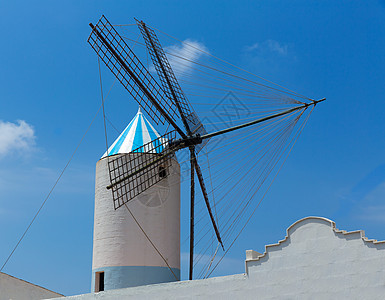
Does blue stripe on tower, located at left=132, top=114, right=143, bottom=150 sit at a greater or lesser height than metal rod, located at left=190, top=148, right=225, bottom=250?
greater

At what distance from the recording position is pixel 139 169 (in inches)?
710

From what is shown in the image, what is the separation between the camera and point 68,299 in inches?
643

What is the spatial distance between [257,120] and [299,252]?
522 centimetres

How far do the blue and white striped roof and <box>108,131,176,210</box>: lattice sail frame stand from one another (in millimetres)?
238

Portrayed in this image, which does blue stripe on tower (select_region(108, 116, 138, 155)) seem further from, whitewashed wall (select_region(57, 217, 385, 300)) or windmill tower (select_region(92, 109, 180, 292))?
whitewashed wall (select_region(57, 217, 385, 300))

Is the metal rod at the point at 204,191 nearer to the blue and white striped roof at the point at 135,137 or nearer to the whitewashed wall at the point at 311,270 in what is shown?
the blue and white striped roof at the point at 135,137

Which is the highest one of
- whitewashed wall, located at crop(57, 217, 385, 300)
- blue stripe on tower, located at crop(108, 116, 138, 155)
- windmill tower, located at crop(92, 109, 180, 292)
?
blue stripe on tower, located at crop(108, 116, 138, 155)

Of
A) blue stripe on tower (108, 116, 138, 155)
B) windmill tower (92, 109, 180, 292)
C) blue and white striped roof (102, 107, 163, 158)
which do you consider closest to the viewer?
windmill tower (92, 109, 180, 292)

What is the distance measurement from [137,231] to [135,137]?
11.4 ft

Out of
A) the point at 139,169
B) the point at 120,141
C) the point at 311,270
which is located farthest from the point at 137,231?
the point at 311,270

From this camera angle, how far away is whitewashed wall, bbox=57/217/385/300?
461 inches

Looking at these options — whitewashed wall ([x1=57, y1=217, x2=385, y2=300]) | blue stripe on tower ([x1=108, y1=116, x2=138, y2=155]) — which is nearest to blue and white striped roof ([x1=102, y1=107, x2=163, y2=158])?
blue stripe on tower ([x1=108, y1=116, x2=138, y2=155])

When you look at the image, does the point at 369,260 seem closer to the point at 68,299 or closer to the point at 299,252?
the point at 299,252

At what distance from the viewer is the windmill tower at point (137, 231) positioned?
1783 centimetres
